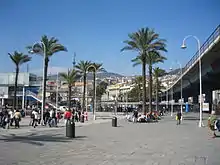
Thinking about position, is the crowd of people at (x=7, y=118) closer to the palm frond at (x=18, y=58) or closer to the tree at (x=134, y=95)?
the palm frond at (x=18, y=58)

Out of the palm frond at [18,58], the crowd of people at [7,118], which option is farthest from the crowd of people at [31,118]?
the palm frond at [18,58]

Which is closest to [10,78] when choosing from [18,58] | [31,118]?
[18,58]

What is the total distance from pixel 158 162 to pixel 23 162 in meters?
4.30

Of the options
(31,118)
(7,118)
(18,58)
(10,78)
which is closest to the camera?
(7,118)

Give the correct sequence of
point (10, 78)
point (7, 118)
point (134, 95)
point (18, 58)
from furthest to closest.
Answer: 1. point (134, 95)
2. point (10, 78)
3. point (18, 58)
4. point (7, 118)

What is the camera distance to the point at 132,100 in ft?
434

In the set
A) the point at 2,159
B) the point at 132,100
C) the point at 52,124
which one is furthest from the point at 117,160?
the point at 132,100

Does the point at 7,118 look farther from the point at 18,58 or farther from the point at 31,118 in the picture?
the point at 18,58

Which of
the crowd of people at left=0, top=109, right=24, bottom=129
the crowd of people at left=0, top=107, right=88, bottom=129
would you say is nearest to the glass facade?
the crowd of people at left=0, top=107, right=88, bottom=129

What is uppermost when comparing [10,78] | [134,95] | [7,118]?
[10,78]

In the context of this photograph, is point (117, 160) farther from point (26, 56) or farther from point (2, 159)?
point (26, 56)

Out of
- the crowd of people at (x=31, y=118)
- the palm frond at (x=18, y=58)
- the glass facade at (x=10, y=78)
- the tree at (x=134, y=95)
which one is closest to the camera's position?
the crowd of people at (x=31, y=118)

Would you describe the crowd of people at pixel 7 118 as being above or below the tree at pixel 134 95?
below

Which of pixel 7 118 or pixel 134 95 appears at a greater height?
pixel 134 95
